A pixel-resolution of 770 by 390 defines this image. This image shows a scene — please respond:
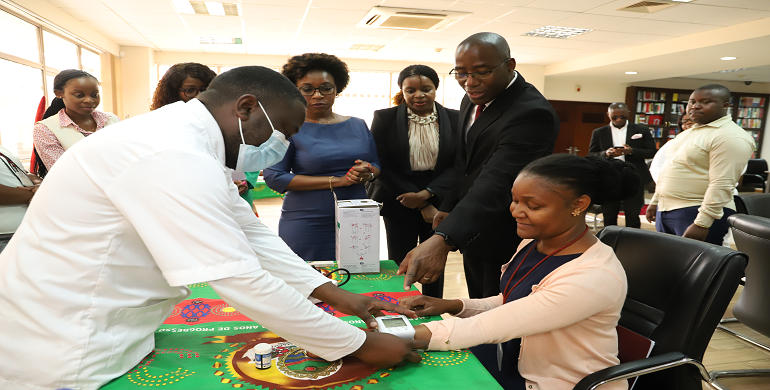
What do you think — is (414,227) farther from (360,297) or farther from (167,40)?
(167,40)

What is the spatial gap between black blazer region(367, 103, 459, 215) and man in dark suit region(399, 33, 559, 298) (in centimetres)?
59

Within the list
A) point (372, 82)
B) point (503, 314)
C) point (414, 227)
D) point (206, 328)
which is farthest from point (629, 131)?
point (372, 82)

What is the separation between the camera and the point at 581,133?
38.0 ft

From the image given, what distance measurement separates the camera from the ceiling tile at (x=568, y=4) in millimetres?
5504

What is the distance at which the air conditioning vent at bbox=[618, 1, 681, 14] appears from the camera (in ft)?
18.0

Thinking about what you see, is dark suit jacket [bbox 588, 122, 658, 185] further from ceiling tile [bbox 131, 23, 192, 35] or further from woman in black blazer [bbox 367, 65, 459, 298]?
ceiling tile [bbox 131, 23, 192, 35]

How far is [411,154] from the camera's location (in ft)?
8.86

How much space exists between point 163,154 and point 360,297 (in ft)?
2.32

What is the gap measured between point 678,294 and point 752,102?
1466 centimetres

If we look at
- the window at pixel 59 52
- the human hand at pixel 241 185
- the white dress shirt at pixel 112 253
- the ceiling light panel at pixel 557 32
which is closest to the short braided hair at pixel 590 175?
the white dress shirt at pixel 112 253

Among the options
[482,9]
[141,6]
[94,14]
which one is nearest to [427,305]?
[482,9]

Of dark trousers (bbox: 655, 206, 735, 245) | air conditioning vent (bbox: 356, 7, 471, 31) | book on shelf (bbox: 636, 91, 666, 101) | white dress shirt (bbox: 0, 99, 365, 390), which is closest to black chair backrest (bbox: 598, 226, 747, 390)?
white dress shirt (bbox: 0, 99, 365, 390)

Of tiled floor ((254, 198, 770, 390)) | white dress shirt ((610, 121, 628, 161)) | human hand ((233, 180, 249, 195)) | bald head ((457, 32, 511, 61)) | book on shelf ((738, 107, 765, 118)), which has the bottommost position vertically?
tiled floor ((254, 198, 770, 390))

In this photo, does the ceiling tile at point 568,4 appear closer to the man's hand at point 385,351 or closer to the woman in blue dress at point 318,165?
the woman in blue dress at point 318,165
